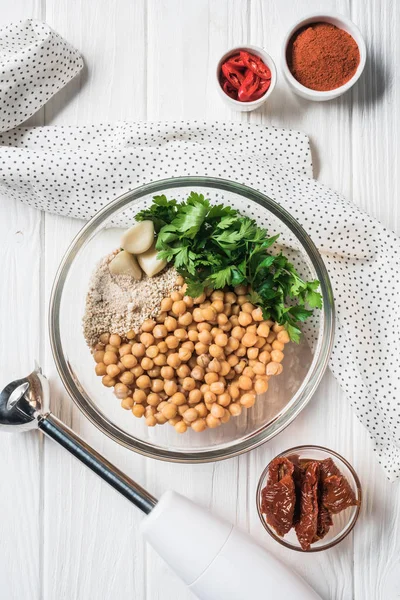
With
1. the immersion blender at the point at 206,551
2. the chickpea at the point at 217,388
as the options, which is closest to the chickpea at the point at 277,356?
the chickpea at the point at 217,388

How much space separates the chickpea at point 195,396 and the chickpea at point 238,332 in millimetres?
117

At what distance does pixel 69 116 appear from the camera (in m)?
1.28

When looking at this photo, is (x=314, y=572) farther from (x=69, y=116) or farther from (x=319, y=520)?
(x=69, y=116)

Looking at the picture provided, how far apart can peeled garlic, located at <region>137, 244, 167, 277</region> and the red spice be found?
1.45ft

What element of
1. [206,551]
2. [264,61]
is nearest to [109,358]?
[206,551]

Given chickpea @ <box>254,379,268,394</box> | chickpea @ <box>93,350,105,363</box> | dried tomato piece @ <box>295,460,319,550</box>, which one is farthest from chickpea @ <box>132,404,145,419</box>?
dried tomato piece @ <box>295,460,319,550</box>

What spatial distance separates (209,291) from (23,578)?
27.8 inches

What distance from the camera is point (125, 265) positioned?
3.62 ft

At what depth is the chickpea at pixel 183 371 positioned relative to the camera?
1.11 metres

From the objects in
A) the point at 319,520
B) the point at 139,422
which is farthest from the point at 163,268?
the point at 319,520

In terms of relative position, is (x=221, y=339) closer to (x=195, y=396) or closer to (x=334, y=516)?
(x=195, y=396)

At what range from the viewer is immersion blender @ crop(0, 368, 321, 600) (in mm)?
1094

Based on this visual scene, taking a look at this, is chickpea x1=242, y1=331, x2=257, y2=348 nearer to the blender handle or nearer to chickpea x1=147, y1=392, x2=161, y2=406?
chickpea x1=147, y1=392, x2=161, y2=406

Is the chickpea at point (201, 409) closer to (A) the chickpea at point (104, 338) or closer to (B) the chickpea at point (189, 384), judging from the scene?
(B) the chickpea at point (189, 384)
